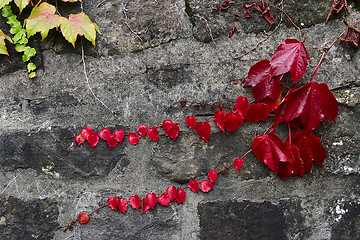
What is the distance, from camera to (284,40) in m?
1.11

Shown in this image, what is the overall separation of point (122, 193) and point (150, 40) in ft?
1.67

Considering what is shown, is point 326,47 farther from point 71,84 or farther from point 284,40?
point 71,84

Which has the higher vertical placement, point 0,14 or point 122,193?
point 0,14

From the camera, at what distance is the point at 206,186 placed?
1145 millimetres

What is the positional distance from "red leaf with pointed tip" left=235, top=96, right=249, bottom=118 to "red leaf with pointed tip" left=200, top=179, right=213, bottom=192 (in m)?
0.24

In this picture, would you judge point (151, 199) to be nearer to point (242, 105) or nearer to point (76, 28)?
point (242, 105)

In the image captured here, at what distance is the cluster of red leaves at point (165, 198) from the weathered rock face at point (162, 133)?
2 cm

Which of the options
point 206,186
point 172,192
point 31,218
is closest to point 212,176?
point 206,186

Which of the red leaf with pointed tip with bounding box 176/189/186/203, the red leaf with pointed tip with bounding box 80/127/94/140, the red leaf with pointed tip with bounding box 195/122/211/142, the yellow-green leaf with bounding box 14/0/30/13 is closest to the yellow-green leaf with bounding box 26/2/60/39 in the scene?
the yellow-green leaf with bounding box 14/0/30/13

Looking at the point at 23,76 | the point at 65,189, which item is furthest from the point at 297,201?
the point at 23,76

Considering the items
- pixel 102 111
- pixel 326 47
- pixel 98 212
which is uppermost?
pixel 326 47

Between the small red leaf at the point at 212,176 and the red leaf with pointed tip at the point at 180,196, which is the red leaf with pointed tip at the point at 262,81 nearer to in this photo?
the small red leaf at the point at 212,176

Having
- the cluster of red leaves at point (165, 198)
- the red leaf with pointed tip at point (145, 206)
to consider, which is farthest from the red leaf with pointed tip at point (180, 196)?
the red leaf with pointed tip at point (145, 206)

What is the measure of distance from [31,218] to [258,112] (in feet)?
2.70
